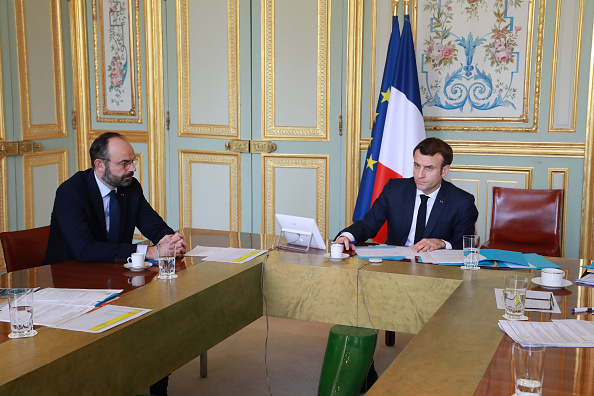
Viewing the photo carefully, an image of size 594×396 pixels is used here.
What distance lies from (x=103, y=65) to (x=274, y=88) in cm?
166

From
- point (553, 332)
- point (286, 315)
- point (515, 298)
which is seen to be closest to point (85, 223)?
point (286, 315)

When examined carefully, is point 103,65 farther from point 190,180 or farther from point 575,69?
point 575,69

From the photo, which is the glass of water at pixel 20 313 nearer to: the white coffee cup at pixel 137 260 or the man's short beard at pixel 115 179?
the white coffee cup at pixel 137 260

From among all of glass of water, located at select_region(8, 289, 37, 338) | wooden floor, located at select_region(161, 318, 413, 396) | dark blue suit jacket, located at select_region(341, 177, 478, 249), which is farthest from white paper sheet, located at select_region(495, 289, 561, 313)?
glass of water, located at select_region(8, 289, 37, 338)

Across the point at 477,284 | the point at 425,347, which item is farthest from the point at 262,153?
the point at 425,347

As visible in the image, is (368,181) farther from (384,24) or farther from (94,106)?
(94,106)

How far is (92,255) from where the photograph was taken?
2668 millimetres

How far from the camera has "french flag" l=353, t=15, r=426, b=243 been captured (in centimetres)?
441

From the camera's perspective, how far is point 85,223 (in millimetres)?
2783

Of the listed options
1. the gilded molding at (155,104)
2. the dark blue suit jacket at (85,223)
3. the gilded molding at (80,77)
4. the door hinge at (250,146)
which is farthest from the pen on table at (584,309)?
the gilded molding at (80,77)

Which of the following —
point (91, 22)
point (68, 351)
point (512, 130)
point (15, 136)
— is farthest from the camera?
point (91, 22)

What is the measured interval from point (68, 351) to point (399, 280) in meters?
1.26

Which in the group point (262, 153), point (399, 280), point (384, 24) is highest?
point (384, 24)

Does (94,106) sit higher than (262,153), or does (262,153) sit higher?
(94,106)
